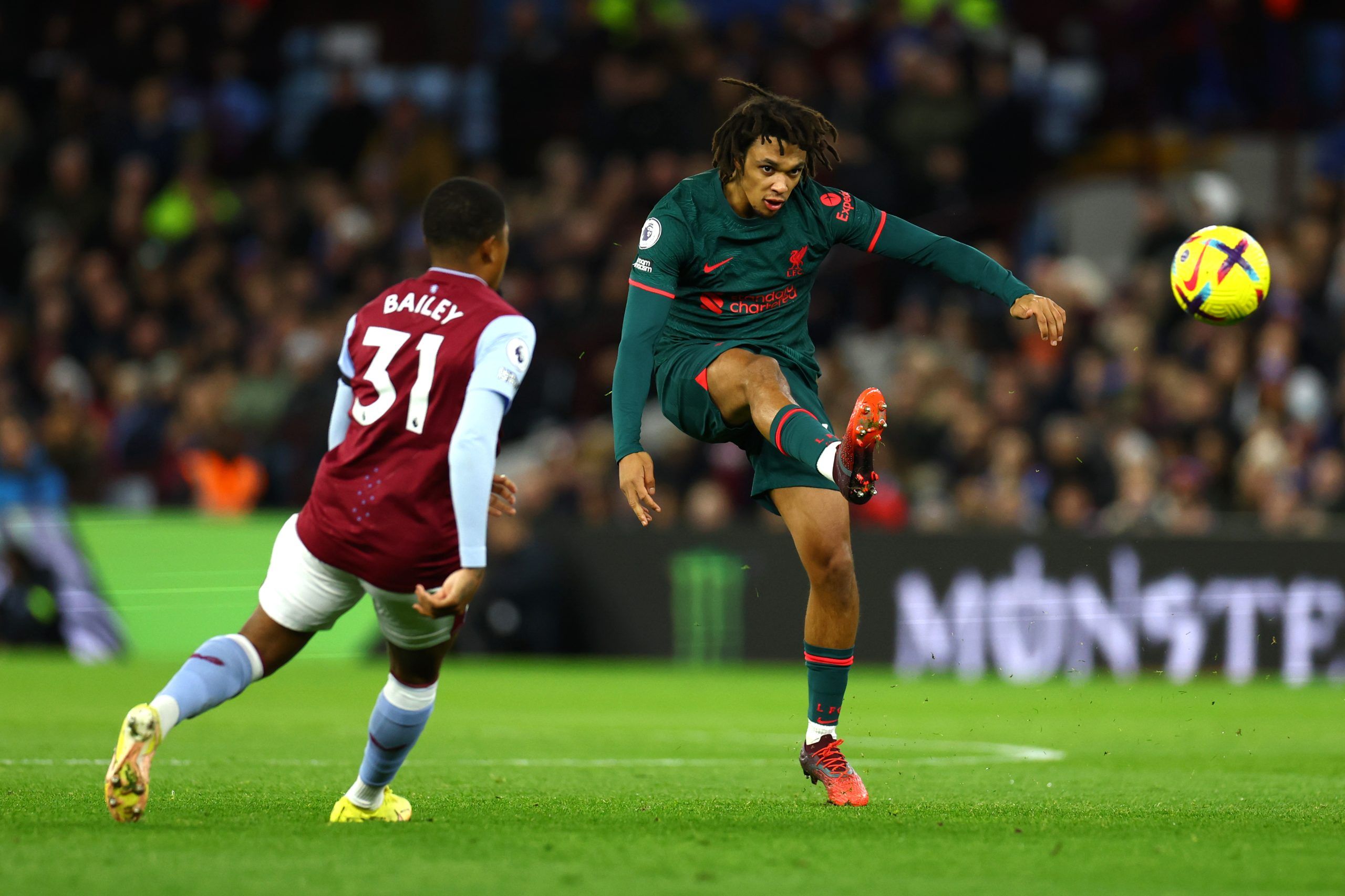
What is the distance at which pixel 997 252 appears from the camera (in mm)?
15859

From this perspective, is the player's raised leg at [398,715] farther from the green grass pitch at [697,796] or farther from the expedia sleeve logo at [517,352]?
the expedia sleeve logo at [517,352]

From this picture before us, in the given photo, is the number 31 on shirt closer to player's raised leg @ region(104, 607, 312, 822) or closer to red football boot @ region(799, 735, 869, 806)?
player's raised leg @ region(104, 607, 312, 822)

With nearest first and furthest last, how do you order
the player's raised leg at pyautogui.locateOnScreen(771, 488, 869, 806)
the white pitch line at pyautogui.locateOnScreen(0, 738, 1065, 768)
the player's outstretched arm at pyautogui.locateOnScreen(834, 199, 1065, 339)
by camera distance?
the player's raised leg at pyautogui.locateOnScreen(771, 488, 869, 806), the player's outstretched arm at pyautogui.locateOnScreen(834, 199, 1065, 339), the white pitch line at pyautogui.locateOnScreen(0, 738, 1065, 768)

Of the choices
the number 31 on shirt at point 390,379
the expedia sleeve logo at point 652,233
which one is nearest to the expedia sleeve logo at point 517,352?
the number 31 on shirt at point 390,379

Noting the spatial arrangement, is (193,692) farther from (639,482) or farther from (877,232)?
(877,232)

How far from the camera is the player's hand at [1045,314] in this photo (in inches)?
242

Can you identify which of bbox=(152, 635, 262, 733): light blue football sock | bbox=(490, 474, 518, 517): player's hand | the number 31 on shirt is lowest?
bbox=(152, 635, 262, 733): light blue football sock

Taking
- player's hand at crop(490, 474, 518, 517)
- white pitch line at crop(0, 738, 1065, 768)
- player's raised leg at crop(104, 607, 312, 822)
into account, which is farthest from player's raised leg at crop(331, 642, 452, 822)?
white pitch line at crop(0, 738, 1065, 768)

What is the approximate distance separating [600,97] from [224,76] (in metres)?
4.47

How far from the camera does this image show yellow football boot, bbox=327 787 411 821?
5449 millimetres

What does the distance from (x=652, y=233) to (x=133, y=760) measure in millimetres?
2528

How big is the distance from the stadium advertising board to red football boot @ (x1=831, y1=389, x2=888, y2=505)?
7323 millimetres

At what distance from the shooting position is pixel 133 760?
484 cm

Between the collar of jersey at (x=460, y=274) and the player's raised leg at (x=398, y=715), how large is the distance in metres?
1.07
